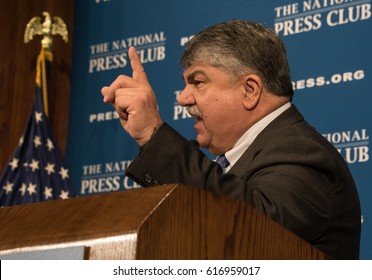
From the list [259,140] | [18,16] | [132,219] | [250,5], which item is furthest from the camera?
[18,16]

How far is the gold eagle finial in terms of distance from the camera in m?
5.37

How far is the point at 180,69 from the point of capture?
4852mm

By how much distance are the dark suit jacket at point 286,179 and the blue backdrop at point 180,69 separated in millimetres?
1641

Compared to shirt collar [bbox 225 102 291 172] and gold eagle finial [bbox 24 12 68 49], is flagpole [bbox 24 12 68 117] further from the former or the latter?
shirt collar [bbox 225 102 291 172]

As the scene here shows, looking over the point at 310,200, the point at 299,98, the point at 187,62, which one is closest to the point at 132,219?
the point at 310,200

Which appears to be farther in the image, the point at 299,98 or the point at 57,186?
the point at 57,186

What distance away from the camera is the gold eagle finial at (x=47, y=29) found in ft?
17.6

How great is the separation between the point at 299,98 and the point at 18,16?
7.19ft

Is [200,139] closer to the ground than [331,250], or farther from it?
farther from it

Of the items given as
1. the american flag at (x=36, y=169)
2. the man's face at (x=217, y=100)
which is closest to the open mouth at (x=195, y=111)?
the man's face at (x=217, y=100)

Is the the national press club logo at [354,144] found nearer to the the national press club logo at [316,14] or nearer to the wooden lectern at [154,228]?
the the national press club logo at [316,14]

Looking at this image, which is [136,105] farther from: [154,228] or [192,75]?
[154,228]
